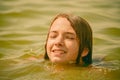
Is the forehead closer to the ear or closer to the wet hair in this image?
the wet hair

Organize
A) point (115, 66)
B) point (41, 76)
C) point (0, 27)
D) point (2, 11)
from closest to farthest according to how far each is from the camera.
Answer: point (41, 76) < point (115, 66) < point (0, 27) < point (2, 11)

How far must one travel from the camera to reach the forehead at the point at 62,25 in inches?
218

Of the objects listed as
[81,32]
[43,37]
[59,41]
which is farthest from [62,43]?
[43,37]

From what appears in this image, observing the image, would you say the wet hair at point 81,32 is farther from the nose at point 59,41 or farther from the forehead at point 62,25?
the nose at point 59,41

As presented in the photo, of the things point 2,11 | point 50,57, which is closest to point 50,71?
point 50,57

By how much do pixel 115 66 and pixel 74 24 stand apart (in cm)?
104

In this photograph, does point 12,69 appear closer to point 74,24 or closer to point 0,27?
point 74,24

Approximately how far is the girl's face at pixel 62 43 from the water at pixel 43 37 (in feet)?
0.65

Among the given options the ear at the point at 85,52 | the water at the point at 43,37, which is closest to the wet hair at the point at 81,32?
the ear at the point at 85,52

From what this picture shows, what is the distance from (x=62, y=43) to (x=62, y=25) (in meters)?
0.30

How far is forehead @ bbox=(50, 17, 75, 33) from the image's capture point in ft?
18.2

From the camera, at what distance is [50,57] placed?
568 cm

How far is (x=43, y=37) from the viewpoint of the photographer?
8281 millimetres

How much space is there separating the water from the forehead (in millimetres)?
605
